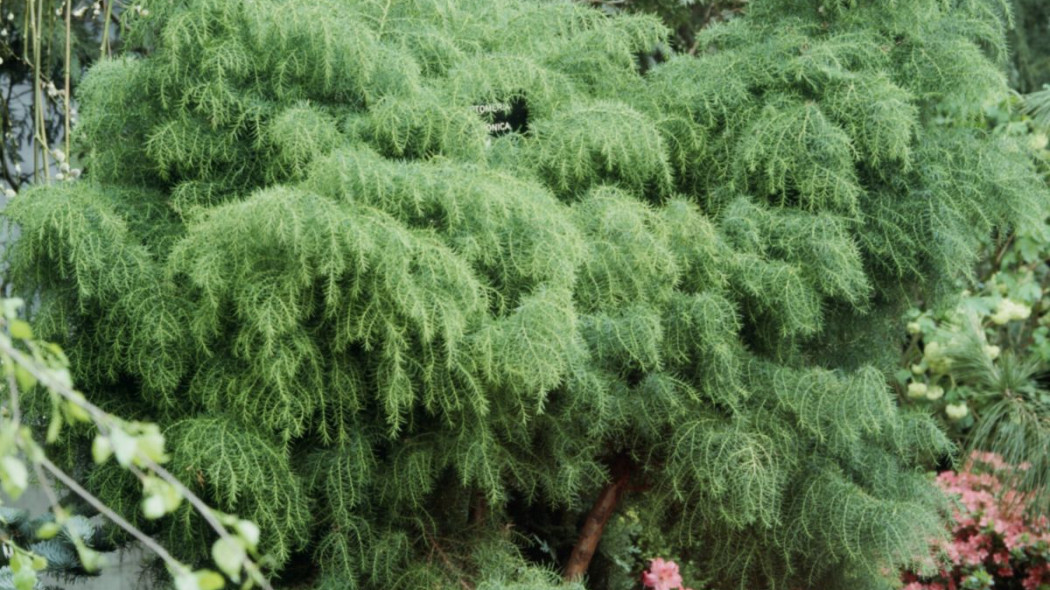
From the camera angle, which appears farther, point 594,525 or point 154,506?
point 594,525

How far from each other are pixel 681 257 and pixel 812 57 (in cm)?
65

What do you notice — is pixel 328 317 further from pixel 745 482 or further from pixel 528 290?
pixel 745 482

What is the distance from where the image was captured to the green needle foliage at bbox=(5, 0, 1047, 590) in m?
2.63

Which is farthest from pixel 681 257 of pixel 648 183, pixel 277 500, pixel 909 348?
pixel 909 348

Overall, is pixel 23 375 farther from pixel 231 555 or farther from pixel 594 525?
pixel 594 525

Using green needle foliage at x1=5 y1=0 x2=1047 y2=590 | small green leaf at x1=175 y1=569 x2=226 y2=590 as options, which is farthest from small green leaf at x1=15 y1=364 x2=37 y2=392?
green needle foliage at x1=5 y1=0 x2=1047 y2=590

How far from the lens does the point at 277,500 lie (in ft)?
8.73

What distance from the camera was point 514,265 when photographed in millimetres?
2727

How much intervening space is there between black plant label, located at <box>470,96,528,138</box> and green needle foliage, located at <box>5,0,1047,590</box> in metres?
0.08

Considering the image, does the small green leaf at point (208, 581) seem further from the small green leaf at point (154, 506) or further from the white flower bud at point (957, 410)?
the white flower bud at point (957, 410)

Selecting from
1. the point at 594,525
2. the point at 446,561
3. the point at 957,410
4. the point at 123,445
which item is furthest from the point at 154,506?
the point at 957,410

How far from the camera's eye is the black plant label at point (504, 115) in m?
3.16

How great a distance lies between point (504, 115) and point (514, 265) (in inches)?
31.9

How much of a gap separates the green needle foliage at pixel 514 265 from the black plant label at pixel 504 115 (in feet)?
0.26
